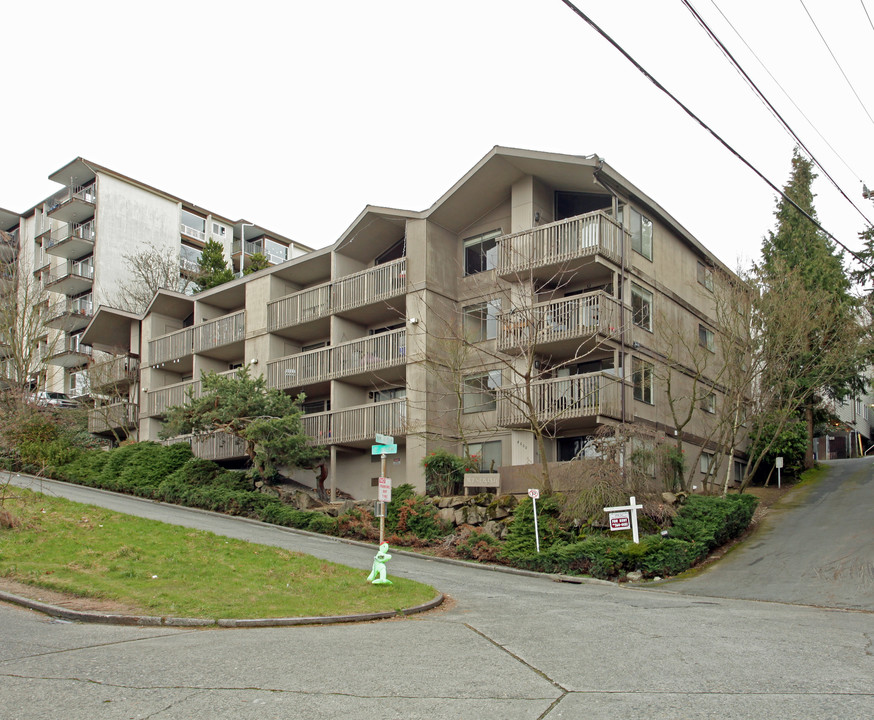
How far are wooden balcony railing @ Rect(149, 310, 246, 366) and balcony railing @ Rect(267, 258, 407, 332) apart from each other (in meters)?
2.35

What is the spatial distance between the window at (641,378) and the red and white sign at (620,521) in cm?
581

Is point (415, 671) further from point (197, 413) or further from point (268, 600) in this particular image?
point (197, 413)

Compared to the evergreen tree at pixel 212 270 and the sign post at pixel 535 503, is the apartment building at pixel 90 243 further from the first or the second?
the sign post at pixel 535 503

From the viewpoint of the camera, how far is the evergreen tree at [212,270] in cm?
4638

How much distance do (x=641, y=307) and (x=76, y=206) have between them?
138 feet

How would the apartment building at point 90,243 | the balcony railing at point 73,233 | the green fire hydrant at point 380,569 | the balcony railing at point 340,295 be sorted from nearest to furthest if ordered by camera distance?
the green fire hydrant at point 380,569
the balcony railing at point 340,295
the apartment building at point 90,243
the balcony railing at point 73,233

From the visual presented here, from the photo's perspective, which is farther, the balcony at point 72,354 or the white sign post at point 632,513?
the balcony at point 72,354

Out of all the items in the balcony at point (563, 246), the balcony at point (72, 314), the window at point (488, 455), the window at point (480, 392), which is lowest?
the window at point (488, 455)

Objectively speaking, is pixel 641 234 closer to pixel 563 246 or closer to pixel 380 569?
pixel 563 246

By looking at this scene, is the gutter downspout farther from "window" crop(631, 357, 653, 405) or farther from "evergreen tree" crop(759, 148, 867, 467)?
"evergreen tree" crop(759, 148, 867, 467)

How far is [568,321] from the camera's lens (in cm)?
2458

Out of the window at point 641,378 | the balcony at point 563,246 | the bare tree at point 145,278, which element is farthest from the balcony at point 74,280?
the window at point 641,378

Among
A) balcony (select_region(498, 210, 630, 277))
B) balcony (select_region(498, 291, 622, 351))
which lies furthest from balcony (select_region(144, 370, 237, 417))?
balcony (select_region(498, 291, 622, 351))

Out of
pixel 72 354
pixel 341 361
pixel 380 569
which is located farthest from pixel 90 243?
pixel 380 569
